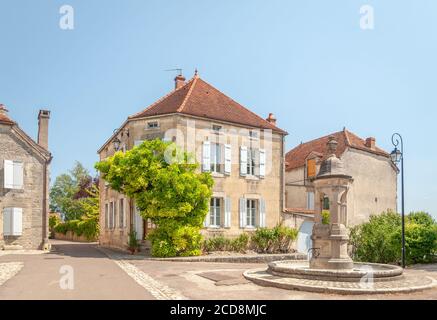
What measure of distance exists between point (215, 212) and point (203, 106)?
5535 millimetres

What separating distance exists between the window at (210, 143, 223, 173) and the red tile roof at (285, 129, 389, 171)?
8677 millimetres

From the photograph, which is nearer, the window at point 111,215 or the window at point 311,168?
the window at point 111,215

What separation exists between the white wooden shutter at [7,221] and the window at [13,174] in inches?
49.7

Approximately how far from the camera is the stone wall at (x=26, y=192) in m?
24.4

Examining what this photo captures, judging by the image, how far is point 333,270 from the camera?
1150 centimetres

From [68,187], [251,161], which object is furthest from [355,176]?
[68,187]

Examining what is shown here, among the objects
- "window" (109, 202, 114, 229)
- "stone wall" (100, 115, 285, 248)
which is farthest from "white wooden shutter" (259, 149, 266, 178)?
"window" (109, 202, 114, 229)

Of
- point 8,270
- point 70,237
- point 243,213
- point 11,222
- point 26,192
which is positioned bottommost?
point 70,237

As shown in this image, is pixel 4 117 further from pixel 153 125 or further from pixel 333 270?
pixel 333 270

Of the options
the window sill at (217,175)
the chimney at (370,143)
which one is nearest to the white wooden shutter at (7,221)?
the window sill at (217,175)

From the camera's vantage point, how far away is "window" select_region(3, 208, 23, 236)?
23.9 meters

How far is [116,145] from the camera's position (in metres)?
22.4

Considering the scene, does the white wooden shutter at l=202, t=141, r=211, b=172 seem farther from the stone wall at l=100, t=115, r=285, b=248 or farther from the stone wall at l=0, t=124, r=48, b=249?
the stone wall at l=0, t=124, r=48, b=249

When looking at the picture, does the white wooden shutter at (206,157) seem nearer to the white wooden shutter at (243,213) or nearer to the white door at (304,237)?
the white wooden shutter at (243,213)
